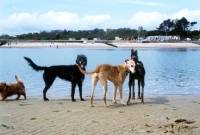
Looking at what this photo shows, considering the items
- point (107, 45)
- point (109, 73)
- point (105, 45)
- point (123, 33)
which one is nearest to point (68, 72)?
point (109, 73)

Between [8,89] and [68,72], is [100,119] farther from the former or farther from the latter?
[8,89]

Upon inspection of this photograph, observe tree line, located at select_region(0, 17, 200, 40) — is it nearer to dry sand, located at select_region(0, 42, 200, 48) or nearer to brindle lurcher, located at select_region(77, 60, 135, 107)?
dry sand, located at select_region(0, 42, 200, 48)

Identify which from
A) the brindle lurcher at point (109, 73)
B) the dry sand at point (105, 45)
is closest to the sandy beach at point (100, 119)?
the brindle lurcher at point (109, 73)

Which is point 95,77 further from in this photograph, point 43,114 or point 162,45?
point 162,45

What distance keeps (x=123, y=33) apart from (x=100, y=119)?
460ft

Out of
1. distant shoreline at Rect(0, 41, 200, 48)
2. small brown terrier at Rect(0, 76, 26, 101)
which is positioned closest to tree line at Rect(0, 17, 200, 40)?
distant shoreline at Rect(0, 41, 200, 48)

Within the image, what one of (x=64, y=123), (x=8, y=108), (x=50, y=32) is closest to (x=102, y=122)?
(x=64, y=123)

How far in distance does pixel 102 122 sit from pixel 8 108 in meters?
2.78

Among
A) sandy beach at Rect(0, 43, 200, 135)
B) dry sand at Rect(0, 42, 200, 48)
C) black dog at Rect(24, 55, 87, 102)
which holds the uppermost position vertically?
black dog at Rect(24, 55, 87, 102)

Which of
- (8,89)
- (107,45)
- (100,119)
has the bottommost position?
(107,45)

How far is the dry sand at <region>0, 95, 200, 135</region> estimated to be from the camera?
5715mm

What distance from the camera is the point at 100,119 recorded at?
6691 millimetres

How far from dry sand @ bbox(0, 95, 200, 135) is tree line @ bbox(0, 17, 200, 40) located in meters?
108

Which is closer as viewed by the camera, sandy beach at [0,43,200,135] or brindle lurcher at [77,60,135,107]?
sandy beach at [0,43,200,135]
